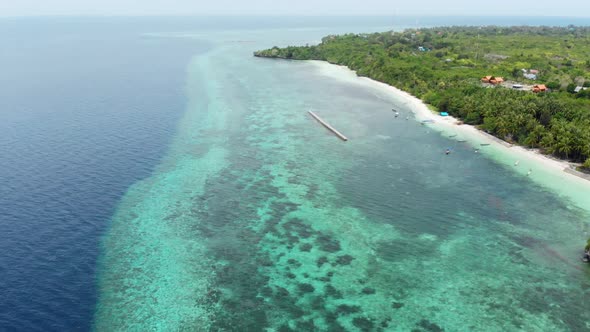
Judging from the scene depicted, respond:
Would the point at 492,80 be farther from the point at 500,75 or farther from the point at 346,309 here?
the point at 346,309

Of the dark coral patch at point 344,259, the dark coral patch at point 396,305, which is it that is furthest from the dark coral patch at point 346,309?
the dark coral patch at point 344,259

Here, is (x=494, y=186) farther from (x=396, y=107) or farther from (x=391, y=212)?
(x=396, y=107)

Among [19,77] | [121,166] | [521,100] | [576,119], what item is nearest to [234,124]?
[121,166]

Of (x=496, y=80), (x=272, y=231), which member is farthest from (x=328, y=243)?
(x=496, y=80)

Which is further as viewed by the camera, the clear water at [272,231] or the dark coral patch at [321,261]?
the dark coral patch at [321,261]

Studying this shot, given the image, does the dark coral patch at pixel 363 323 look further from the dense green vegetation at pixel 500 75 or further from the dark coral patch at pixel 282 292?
the dense green vegetation at pixel 500 75

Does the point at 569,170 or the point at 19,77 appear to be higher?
the point at 19,77
